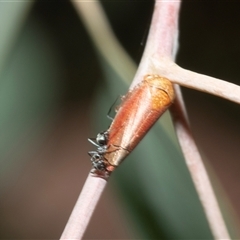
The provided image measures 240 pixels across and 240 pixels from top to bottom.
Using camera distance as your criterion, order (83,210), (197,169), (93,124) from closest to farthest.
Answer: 1. (83,210)
2. (197,169)
3. (93,124)

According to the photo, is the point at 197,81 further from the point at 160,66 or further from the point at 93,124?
the point at 93,124

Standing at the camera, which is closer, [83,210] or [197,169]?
[83,210]

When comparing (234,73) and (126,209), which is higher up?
(234,73)

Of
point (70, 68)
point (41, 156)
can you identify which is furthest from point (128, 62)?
point (41, 156)

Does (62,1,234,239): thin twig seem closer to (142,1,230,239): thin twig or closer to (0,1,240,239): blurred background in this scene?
(142,1,230,239): thin twig

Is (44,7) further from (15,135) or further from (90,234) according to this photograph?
(90,234)

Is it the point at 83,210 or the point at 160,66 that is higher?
the point at 160,66

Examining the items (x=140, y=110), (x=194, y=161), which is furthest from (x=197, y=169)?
(x=140, y=110)
